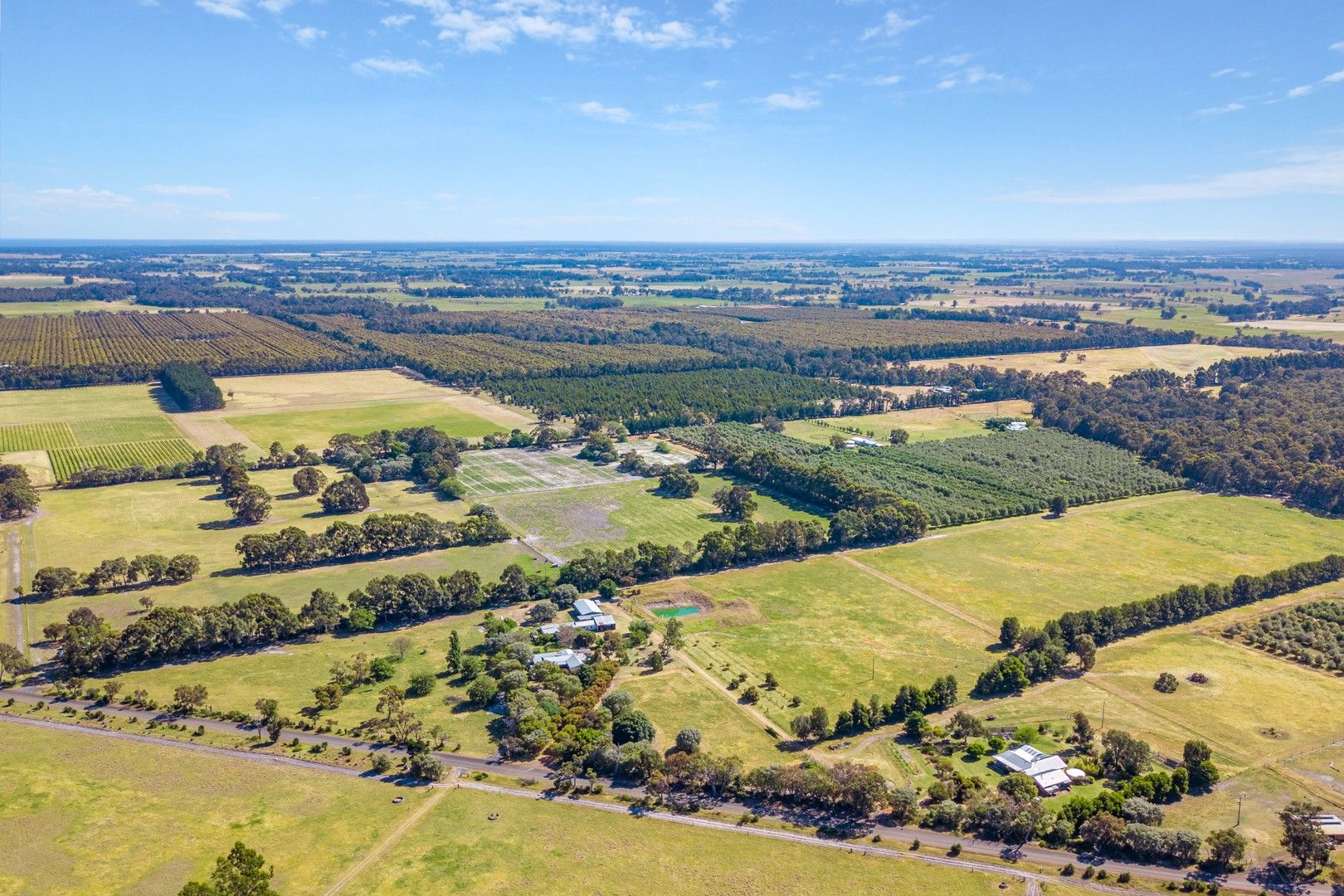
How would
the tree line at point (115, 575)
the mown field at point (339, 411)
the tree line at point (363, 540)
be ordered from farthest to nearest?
the mown field at point (339, 411), the tree line at point (363, 540), the tree line at point (115, 575)

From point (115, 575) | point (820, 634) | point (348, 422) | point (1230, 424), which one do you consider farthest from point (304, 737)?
point (1230, 424)

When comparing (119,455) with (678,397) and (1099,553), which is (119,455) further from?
(1099,553)

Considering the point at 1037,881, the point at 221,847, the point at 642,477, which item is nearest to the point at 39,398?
the point at 642,477

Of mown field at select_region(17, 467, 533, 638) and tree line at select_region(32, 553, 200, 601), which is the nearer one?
tree line at select_region(32, 553, 200, 601)

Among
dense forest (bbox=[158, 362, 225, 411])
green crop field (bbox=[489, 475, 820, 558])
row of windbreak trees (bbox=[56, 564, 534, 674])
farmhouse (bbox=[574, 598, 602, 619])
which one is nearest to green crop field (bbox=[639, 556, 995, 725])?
farmhouse (bbox=[574, 598, 602, 619])

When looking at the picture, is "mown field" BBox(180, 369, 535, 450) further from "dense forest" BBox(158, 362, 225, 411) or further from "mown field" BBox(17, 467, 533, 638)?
"mown field" BBox(17, 467, 533, 638)

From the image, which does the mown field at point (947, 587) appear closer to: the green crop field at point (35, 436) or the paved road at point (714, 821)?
the paved road at point (714, 821)

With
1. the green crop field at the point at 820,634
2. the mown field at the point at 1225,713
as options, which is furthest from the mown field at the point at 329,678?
the mown field at the point at 1225,713
